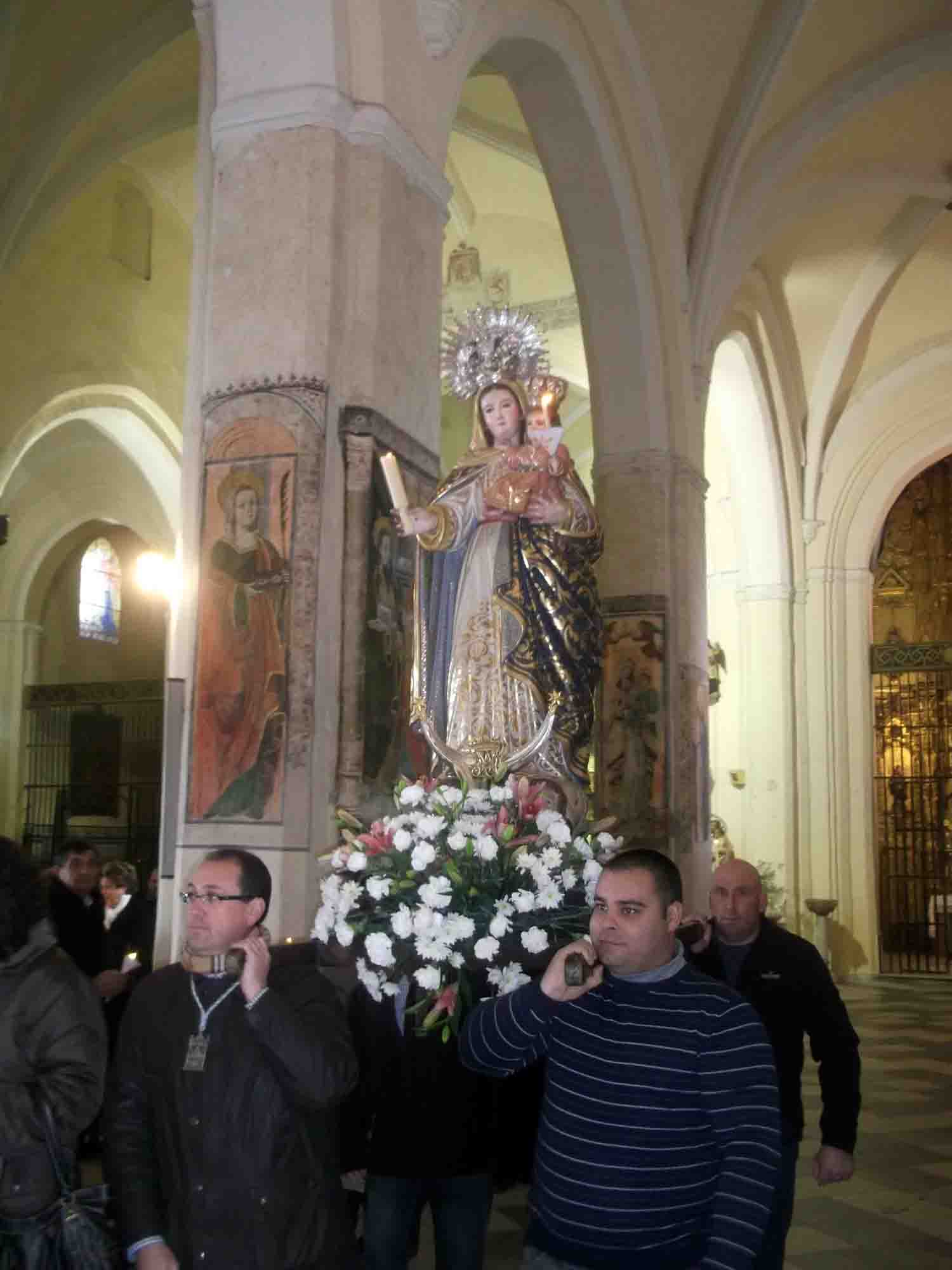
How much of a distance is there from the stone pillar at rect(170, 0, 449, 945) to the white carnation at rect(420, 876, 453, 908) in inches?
70.3

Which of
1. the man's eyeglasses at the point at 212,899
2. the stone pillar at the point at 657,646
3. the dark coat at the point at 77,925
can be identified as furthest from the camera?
the stone pillar at the point at 657,646

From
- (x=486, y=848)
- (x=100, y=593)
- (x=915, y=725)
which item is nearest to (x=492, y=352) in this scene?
(x=486, y=848)

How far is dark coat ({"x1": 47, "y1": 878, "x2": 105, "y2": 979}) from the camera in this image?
5.93m

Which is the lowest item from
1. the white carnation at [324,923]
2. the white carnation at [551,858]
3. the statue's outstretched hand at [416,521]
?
the white carnation at [324,923]

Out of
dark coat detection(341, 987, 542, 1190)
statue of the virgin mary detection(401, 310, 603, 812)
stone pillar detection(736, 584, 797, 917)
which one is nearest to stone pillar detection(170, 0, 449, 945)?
statue of the virgin mary detection(401, 310, 603, 812)

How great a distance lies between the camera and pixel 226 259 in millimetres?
5664

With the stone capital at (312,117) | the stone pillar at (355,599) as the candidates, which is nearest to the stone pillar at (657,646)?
the stone pillar at (355,599)

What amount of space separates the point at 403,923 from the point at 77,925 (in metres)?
3.08

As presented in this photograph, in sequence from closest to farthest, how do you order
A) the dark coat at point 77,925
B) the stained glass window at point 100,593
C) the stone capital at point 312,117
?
the stone capital at point 312,117 < the dark coat at point 77,925 < the stained glass window at point 100,593

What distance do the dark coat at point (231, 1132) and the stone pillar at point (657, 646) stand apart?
23.0ft

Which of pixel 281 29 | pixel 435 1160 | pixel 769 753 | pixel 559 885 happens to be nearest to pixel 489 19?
pixel 281 29

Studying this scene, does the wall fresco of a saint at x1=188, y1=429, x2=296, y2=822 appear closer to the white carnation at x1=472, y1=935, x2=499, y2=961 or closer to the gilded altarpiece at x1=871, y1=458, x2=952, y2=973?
the white carnation at x1=472, y1=935, x2=499, y2=961

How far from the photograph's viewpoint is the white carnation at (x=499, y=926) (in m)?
3.40

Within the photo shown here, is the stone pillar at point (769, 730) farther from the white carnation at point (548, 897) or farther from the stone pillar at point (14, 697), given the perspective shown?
the white carnation at point (548, 897)
